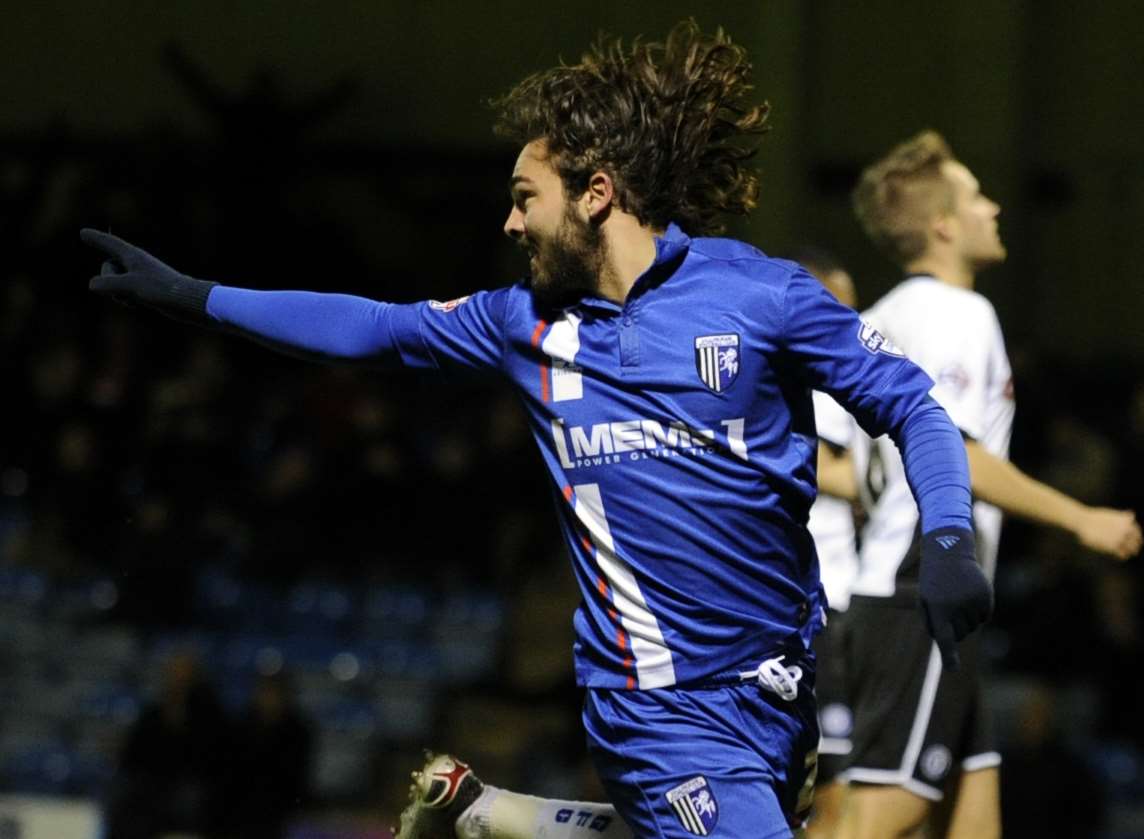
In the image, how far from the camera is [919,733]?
14.6ft

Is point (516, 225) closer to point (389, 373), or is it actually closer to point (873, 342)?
point (873, 342)

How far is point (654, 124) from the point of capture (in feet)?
10.9

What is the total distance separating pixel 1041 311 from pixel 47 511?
22.0 feet

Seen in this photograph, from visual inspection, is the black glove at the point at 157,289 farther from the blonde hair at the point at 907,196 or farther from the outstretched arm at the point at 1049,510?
the blonde hair at the point at 907,196

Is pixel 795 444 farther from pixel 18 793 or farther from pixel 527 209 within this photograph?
pixel 18 793

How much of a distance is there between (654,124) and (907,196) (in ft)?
5.30

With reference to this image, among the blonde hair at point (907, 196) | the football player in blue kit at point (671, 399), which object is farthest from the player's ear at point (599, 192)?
the blonde hair at point (907, 196)

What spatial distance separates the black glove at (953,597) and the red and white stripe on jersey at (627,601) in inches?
20.6

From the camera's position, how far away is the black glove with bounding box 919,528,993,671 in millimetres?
2838

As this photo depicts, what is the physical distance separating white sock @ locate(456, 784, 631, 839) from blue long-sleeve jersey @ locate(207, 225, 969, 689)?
36 cm

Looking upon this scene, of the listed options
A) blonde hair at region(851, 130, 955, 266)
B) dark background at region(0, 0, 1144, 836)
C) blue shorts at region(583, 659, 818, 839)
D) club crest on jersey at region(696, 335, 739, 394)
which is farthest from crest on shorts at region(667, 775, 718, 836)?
dark background at region(0, 0, 1144, 836)

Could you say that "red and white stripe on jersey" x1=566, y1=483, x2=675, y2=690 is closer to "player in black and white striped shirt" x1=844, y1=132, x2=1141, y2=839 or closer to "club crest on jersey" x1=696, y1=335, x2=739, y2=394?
"club crest on jersey" x1=696, y1=335, x2=739, y2=394

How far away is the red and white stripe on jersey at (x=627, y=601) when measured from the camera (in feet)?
10.6

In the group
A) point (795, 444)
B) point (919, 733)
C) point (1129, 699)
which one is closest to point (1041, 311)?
point (1129, 699)
